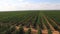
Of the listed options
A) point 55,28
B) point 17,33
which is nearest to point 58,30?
point 55,28

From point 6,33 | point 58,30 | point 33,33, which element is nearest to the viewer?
point 6,33

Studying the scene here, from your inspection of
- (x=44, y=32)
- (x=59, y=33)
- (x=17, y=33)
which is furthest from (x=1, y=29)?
(x=59, y=33)

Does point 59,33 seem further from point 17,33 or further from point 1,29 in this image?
point 1,29

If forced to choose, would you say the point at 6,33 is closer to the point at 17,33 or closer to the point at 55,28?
the point at 17,33

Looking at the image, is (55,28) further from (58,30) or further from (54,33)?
(54,33)

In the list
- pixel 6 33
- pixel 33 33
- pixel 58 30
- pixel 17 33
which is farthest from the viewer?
pixel 58 30

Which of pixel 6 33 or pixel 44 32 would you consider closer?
pixel 6 33

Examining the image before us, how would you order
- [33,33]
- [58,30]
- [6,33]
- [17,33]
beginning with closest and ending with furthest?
[6,33] < [17,33] < [33,33] < [58,30]

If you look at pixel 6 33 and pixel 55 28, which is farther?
pixel 55 28
